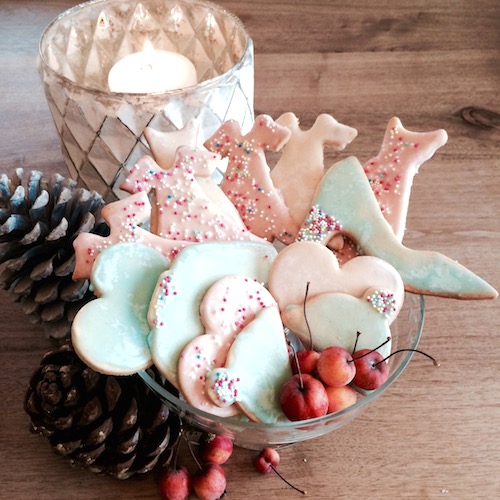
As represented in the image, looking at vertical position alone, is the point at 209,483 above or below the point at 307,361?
below

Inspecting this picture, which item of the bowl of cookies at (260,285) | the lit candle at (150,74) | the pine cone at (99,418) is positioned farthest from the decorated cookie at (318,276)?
the lit candle at (150,74)

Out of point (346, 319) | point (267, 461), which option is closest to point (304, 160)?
point (346, 319)

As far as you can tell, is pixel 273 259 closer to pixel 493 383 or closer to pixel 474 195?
pixel 493 383

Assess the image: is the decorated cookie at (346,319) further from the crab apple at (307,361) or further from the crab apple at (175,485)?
the crab apple at (175,485)

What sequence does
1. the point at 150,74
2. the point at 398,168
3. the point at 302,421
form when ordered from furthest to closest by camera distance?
the point at 150,74, the point at 398,168, the point at 302,421

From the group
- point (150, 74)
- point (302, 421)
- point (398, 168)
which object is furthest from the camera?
point (150, 74)

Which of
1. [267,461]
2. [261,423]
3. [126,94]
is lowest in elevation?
[267,461]

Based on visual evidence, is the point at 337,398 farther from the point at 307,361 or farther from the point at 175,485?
the point at 175,485
